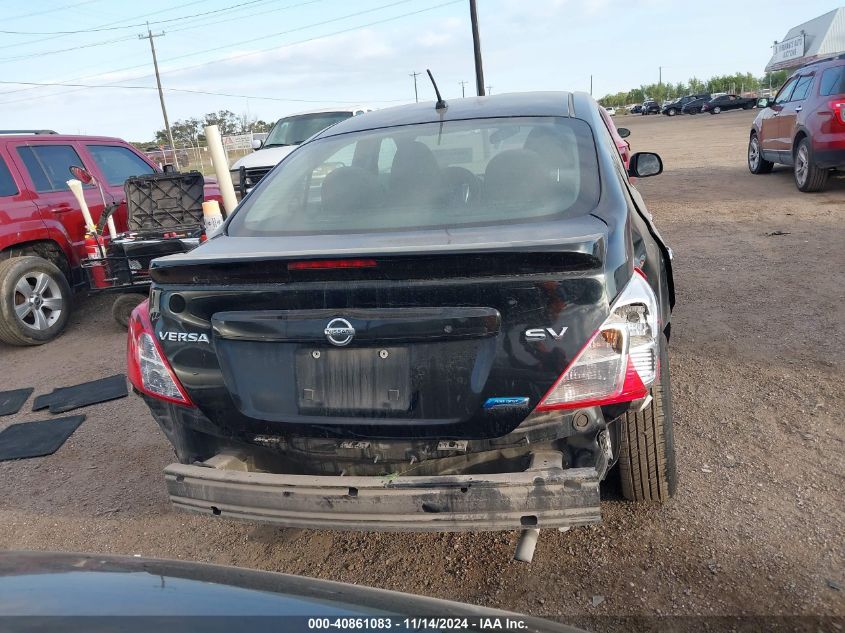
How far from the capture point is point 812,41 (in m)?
60.8

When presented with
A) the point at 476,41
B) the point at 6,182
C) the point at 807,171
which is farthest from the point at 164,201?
the point at 476,41

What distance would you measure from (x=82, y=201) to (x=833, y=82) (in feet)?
31.0

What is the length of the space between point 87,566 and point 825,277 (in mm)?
6236

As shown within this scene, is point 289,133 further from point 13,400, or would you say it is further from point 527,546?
point 527,546

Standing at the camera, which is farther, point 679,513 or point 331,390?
point 679,513

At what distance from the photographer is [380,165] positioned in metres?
Answer: 3.27

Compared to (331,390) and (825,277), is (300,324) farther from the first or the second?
(825,277)

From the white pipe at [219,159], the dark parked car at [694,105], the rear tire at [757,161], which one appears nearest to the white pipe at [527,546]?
the white pipe at [219,159]

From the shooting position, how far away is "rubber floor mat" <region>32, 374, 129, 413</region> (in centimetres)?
512

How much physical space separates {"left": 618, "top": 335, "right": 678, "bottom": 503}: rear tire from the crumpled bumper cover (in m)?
0.54

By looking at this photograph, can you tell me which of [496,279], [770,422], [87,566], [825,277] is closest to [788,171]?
[825,277]

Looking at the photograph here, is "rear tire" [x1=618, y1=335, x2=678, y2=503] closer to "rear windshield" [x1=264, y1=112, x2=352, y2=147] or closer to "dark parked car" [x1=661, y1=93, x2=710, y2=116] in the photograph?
"rear windshield" [x1=264, y1=112, x2=352, y2=147]

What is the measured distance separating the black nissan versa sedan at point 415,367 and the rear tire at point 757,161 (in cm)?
1118

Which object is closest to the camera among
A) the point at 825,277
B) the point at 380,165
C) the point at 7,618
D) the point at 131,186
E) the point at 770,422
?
the point at 7,618
